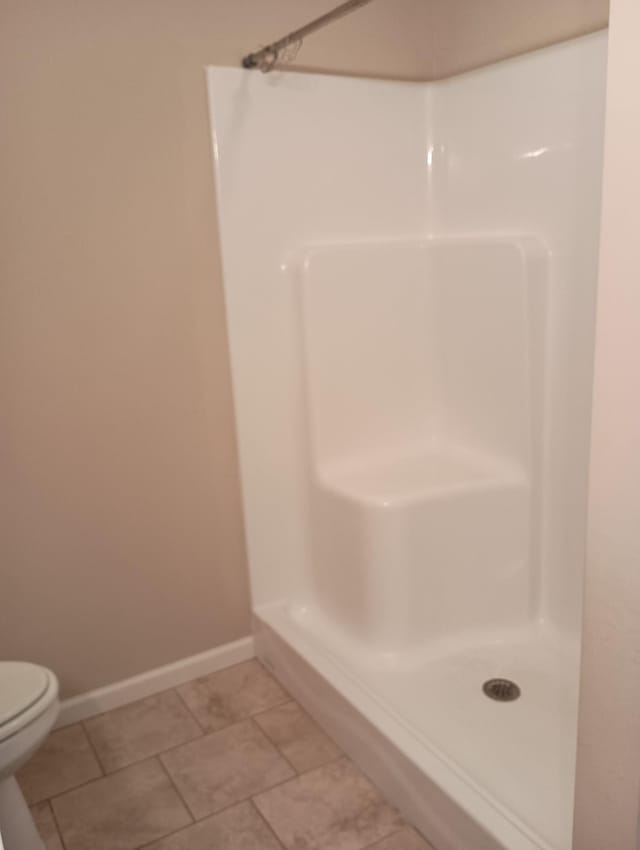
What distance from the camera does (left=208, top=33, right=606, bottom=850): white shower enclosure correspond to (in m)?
1.89

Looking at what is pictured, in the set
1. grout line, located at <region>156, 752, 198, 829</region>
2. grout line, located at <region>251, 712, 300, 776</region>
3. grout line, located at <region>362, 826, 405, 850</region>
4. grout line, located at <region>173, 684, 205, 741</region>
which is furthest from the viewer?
grout line, located at <region>173, 684, 205, 741</region>

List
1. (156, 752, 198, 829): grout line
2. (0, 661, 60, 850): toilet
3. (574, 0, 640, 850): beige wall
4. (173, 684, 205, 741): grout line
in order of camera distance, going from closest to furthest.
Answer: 1. (574, 0, 640, 850): beige wall
2. (0, 661, 60, 850): toilet
3. (156, 752, 198, 829): grout line
4. (173, 684, 205, 741): grout line

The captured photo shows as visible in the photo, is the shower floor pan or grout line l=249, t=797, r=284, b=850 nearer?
the shower floor pan

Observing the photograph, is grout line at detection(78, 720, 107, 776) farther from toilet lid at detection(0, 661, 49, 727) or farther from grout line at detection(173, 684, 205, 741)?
toilet lid at detection(0, 661, 49, 727)

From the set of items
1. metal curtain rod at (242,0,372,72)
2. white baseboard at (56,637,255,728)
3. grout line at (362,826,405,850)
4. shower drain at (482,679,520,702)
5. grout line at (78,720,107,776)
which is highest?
metal curtain rod at (242,0,372,72)

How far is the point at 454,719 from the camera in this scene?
184 cm

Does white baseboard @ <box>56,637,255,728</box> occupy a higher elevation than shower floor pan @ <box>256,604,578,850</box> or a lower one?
lower

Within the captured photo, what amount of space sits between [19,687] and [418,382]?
1466 millimetres

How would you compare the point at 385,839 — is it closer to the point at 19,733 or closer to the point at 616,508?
the point at 19,733

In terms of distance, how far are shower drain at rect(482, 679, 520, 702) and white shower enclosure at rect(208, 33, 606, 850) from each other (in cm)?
2

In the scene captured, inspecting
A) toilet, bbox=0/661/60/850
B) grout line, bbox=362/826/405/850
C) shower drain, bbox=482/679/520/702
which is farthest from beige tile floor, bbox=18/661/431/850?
shower drain, bbox=482/679/520/702

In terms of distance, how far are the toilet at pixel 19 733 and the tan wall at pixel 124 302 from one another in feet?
1.52

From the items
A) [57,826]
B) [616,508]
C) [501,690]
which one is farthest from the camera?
[501,690]

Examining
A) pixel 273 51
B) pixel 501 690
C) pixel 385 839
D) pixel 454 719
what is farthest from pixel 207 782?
pixel 273 51
